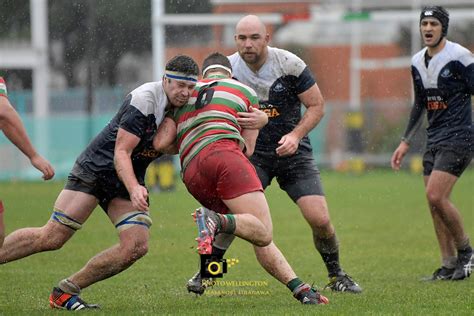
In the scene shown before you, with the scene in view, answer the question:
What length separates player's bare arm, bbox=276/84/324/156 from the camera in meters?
8.77

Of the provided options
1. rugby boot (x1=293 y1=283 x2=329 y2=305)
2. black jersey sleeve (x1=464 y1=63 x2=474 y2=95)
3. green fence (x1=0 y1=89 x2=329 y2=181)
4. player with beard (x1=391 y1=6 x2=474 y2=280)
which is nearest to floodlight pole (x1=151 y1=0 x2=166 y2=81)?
green fence (x1=0 y1=89 x2=329 y2=181)

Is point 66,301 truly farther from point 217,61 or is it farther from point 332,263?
point 332,263

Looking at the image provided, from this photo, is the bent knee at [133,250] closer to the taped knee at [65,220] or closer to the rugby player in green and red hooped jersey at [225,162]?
the taped knee at [65,220]

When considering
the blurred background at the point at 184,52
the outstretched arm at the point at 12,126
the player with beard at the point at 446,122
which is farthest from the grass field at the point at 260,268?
the blurred background at the point at 184,52

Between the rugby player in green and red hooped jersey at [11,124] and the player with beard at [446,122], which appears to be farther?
the player with beard at [446,122]

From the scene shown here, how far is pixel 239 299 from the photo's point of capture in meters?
8.77

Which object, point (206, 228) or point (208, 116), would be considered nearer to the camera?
point (206, 228)

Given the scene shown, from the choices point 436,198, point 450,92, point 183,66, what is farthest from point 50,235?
point 450,92

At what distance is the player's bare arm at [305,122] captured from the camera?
877 centimetres

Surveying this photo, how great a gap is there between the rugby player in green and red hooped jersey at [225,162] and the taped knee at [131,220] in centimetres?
48

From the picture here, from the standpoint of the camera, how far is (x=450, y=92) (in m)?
10.4

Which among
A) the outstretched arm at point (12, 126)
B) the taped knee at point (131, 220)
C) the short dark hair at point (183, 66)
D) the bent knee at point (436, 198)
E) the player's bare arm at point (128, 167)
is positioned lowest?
the bent knee at point (436, 198)

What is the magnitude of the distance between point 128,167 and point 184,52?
1832 cm

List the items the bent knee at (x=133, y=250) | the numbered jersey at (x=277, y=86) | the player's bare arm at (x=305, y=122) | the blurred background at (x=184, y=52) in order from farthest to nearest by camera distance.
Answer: the blurred background at (x=184, y=52) < the numbered jersey at (x=277, y=86) < the player's bare arm at (x=305, y=122) < the bent knee at (x=133, y=250)
